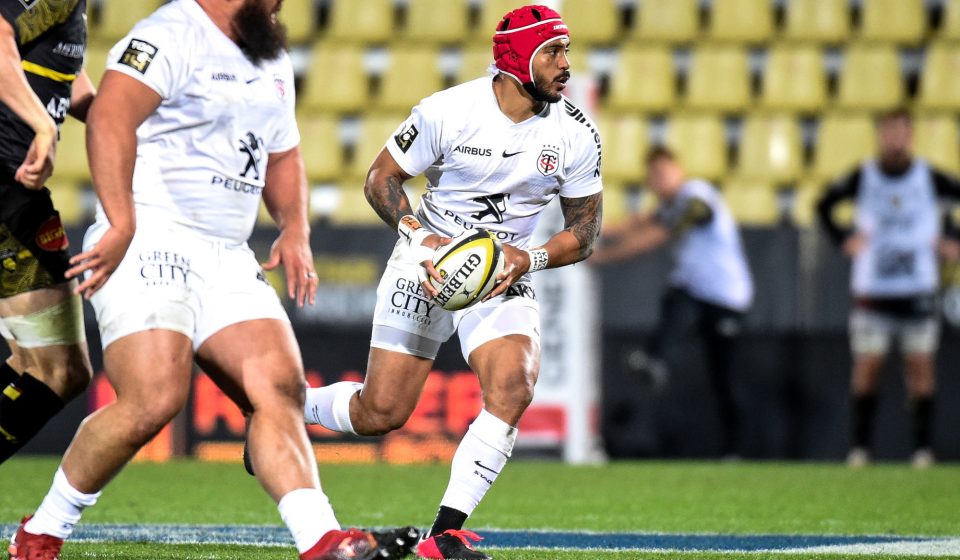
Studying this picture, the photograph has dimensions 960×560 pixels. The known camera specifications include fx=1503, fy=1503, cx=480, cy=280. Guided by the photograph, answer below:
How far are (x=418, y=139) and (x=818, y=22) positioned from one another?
8705 mm

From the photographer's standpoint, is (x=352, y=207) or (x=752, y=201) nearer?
(x=352, y=207)

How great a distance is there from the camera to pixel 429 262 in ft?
17.4

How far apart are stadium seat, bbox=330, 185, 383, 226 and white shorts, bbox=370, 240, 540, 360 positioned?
6116mm

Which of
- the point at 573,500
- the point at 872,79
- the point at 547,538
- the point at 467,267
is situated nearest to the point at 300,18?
the point at 872,79

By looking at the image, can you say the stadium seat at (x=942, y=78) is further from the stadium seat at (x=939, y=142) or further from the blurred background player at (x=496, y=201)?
the blurred background player at (x=496, y=201)

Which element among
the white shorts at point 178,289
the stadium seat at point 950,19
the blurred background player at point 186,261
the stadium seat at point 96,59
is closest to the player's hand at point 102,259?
the blurred background player at point 186,261

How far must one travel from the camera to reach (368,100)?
531 inches

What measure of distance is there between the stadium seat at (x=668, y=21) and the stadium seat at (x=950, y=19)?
2.22 m

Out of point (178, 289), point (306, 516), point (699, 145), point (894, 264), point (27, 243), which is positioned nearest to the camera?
point (306, 516)

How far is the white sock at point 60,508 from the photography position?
4395 millimetres

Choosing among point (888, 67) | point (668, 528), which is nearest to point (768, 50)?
point (888, 67)

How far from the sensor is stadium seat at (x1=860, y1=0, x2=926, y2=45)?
13.5 metres

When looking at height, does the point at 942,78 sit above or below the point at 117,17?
below

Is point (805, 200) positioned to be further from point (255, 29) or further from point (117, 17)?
point (255, 29)
